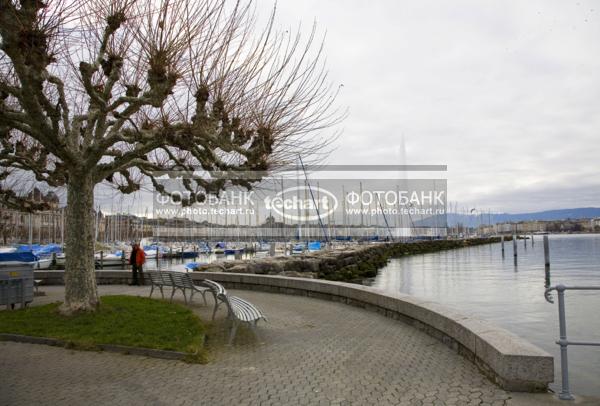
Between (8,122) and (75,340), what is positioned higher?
(8,122)

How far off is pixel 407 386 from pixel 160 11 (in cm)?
720

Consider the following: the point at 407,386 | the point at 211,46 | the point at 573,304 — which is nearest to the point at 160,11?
the point at 211,46

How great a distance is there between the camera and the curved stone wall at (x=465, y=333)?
5.46 m

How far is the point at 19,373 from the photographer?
21.7 feet

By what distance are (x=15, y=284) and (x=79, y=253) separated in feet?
9.53

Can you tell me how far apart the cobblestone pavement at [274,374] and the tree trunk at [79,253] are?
6.02 feet

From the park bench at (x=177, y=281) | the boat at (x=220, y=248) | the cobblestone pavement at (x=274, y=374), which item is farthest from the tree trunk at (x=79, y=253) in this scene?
the boat at (x=220, y=248)

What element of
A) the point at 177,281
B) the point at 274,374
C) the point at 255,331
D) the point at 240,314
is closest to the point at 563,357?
the point at 274,374

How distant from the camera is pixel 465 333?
22.9ft

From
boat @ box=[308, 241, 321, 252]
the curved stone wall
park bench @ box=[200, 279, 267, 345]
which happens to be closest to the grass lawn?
park bench @ box=[200, 279, 267, 345]

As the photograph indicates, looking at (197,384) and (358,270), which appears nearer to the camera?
(197,384)

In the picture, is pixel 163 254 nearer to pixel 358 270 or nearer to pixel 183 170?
pixel 358 270

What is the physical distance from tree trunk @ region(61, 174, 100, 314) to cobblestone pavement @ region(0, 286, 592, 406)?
1836mm

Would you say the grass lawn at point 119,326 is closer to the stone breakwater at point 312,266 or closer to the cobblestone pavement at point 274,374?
the cobblestone pavement at point 274,374
